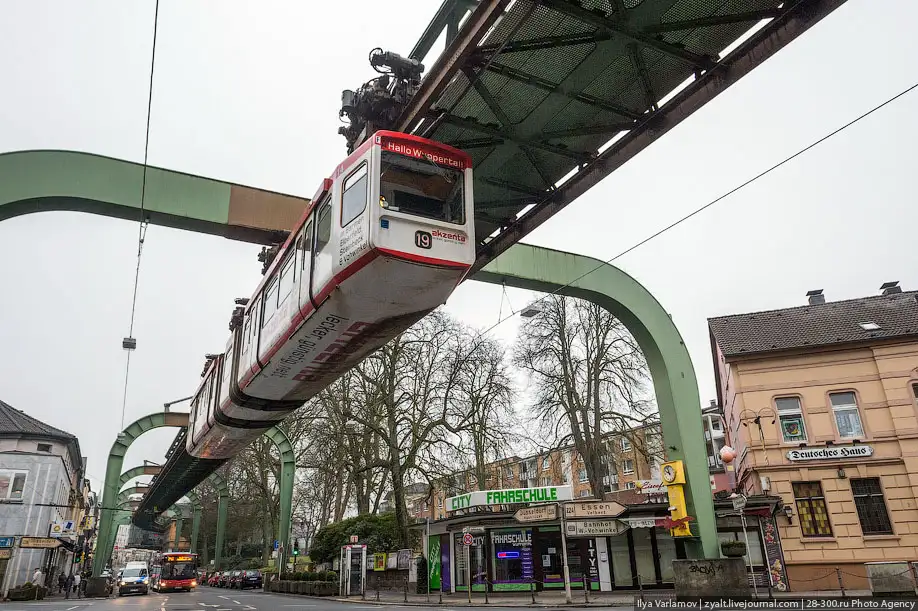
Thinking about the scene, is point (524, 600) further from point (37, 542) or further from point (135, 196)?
point (37, 542)

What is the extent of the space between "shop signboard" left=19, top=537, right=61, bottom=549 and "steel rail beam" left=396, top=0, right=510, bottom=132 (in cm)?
3597

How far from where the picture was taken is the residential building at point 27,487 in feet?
109

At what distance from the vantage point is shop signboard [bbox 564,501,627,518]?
76.3 feet

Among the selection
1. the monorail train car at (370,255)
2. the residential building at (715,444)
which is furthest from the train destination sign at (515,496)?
the residential building at (715,444)

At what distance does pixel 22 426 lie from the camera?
36.9 meters

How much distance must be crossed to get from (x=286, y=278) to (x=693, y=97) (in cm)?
653

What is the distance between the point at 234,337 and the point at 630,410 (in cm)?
1931

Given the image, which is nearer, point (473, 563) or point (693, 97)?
point (693, 97)

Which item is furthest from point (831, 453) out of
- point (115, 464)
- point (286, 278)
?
point (115, 464)

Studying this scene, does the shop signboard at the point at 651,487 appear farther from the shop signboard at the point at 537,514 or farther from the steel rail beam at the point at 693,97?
the steel rail beam at the point at 693,97

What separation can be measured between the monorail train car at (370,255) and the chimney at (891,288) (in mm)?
27471

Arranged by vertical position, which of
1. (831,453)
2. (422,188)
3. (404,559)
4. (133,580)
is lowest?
(133,580)

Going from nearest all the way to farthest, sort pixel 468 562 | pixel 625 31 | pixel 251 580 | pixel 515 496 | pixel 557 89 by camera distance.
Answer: pixel 625 31 → pixel 557 89 → pixel 468 562 → pixel 515 496 → pixel 251 580

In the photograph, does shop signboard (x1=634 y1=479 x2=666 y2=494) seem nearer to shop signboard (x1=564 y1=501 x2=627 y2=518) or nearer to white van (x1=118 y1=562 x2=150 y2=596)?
shop signboard (x1=564 y1=501 x2=627 y2=518)
